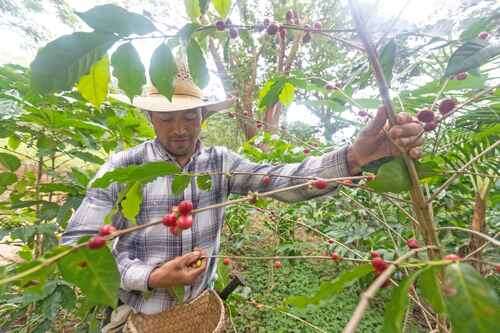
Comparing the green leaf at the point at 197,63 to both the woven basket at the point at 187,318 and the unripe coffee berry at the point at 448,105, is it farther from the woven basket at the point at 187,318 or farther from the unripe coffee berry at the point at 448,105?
the woven basket at the point at 187,318

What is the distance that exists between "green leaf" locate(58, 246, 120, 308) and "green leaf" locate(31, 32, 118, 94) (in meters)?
0.22

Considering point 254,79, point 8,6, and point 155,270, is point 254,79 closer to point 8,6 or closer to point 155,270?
point 8,6

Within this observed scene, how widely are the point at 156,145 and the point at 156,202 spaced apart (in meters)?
0.24

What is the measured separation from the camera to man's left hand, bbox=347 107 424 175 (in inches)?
18.7

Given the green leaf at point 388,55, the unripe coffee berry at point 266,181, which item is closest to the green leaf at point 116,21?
the green leaf at point 388,55

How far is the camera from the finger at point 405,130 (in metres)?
0.47

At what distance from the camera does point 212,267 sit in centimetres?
146

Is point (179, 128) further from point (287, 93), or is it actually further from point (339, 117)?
point (339, 117)

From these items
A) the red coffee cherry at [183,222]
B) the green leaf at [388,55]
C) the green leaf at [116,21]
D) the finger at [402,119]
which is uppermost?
the green leaf at [116,21]

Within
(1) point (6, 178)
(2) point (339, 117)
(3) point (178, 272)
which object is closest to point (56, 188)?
(1) point (6, 178)

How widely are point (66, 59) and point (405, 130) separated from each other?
480 mm

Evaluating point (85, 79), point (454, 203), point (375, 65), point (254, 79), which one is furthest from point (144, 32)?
point (254, 79)

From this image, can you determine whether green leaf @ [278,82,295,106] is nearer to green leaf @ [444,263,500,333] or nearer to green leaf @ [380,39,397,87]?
green leaf @ [380,39,397,87]

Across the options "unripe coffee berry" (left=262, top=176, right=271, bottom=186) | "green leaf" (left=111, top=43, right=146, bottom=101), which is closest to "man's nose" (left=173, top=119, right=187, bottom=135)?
"unripe coffee berry" (left=262, top=176, right=271, bottom=186)
